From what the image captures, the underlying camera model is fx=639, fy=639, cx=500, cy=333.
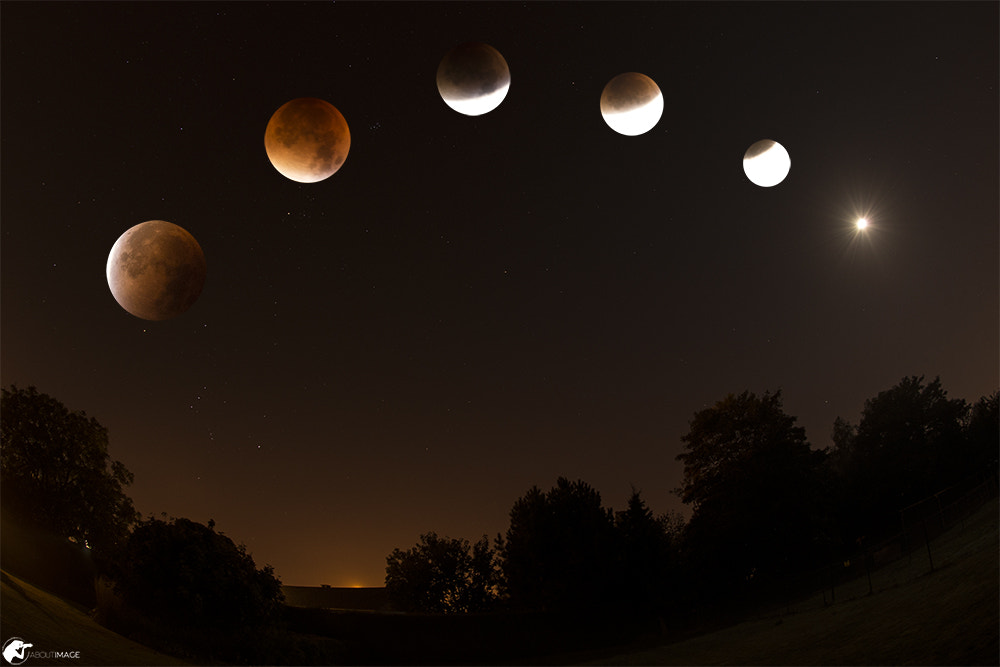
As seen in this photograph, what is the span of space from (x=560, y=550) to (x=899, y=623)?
31003mm

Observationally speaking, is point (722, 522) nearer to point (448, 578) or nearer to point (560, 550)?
point (560, 550)

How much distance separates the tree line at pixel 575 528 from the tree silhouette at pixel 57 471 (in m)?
0.08

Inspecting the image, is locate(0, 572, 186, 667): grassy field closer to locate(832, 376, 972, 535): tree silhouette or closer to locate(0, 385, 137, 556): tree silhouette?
locate(0, 385, 137, 556): tree silhouette

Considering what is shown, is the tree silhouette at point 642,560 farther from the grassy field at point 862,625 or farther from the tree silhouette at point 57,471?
the tree silhouette at point 57,471

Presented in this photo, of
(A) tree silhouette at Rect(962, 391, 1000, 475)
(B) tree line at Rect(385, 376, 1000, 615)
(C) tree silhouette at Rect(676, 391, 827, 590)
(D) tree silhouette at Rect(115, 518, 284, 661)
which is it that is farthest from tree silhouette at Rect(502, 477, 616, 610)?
(A) tree silhouette at Rect(962, 391, 1000, 475)

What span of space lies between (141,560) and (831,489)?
159 feet

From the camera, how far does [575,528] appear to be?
154 ft

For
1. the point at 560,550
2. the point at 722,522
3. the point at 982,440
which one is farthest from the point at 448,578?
the point at 982,440

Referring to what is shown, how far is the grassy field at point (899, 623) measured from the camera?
501 inches

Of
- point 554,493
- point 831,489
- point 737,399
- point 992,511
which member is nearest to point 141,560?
point 554,493

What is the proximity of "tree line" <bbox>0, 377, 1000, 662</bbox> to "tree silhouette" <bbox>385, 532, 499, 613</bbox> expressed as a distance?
0.38ft

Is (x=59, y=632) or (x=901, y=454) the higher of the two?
(x=901, y=454)

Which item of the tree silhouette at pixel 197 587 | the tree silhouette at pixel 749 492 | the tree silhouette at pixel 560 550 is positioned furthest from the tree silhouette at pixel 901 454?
the tree silhouette at pixel 197 587

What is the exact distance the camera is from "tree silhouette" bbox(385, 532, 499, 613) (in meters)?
51.8
